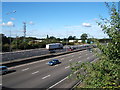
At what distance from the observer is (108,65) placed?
364 cm

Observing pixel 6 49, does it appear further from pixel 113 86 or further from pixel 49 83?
pixel 113 86

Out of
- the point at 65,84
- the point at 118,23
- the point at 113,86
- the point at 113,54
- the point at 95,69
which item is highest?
the point at 118,23

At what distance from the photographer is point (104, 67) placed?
3.80 m

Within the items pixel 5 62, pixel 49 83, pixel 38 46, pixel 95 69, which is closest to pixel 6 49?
pixel 38 46

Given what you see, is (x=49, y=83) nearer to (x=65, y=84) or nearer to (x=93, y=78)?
(x=65, y=84)

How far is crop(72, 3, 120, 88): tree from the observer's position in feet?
11.7

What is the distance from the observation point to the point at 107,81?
3.57m

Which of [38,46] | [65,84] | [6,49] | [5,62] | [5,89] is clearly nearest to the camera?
[5,89]

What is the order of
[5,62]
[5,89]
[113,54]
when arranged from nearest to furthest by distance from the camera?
[113,54] → [5,89] → [5,62]

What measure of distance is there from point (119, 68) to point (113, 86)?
1.77 ft

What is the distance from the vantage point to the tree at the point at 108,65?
3555 millimetres

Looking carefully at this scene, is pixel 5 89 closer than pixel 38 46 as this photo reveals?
Yes

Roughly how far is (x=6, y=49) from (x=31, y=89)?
43147 mm

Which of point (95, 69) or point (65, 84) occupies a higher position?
point (95, 69)
